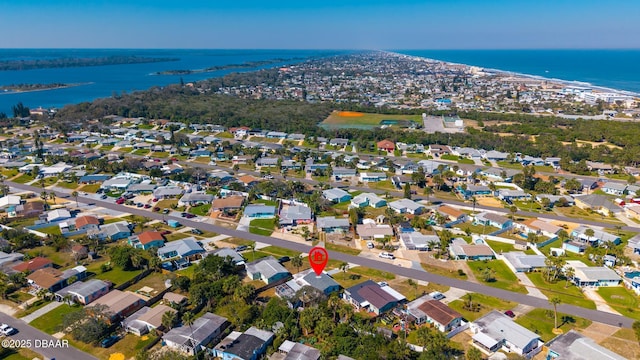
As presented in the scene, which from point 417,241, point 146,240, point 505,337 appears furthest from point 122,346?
point 417,241

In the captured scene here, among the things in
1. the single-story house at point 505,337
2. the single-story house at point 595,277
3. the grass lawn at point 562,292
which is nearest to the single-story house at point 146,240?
the single-story house at point 505,337

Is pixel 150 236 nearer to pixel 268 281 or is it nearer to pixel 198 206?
pixel 198 206

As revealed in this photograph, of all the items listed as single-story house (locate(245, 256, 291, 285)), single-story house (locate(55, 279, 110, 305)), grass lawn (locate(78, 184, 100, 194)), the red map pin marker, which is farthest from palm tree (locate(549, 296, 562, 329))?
grass lawn (locate(78, 184, 100, 194))

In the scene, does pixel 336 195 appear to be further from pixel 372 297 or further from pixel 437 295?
pixel 372 297

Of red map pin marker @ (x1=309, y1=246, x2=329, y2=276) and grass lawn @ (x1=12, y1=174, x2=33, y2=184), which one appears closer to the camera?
red map pin marker @ (x1=309, y1=246, x2=329, y2=276)

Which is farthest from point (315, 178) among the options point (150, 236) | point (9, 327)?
point (9, 327)

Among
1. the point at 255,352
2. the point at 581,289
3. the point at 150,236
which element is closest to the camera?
the point at 255,352

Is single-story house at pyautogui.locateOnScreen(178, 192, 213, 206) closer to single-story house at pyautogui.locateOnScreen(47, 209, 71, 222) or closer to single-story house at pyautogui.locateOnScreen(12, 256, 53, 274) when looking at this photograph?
single-story house at pyautogui.locateOnScreen(47, 209, 71, 222)
